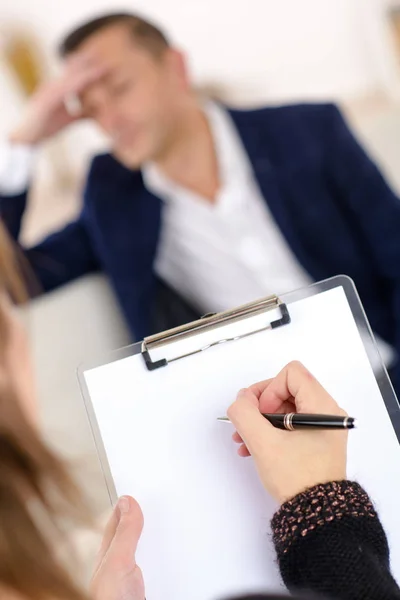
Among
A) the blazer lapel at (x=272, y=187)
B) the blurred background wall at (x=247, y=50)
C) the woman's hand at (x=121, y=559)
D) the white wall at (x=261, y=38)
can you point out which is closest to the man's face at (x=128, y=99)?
the blazer lapel at (x=272, y=187)

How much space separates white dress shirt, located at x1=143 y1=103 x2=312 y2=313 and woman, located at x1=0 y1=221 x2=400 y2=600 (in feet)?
1.98

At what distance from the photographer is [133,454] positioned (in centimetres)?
53

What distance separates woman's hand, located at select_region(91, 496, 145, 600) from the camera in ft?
1.57

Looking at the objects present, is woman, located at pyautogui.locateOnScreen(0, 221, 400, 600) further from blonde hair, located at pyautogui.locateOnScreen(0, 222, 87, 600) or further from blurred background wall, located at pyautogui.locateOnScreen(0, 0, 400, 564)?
blurred background wall, located at pyautogui.locateOnScreen(0, 0, 400, 564)

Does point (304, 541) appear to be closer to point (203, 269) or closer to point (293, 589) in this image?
point (293, 589)

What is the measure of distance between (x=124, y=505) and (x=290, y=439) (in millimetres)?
155

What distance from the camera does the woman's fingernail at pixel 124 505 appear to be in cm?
51

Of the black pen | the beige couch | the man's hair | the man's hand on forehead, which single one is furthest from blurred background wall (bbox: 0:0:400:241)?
the black pen

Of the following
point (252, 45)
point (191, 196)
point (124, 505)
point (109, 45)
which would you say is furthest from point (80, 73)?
point (252, 45)

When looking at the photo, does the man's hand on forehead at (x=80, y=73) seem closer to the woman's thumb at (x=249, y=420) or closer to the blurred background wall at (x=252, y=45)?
the woman's thumb at (x=249, y=420)

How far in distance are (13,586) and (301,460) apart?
0.22 m

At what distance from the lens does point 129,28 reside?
1.13 metres

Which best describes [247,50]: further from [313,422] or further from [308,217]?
[313,422]

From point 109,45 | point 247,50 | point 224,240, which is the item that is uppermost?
point 247,50
